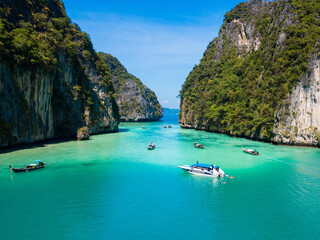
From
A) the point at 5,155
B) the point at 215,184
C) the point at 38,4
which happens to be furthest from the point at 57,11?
the point at 215,184

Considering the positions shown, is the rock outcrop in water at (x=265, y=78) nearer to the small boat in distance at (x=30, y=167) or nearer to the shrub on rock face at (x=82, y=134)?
the shrub on rock face at (x=82, y=134)

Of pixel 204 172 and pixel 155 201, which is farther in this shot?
pixel 204 172

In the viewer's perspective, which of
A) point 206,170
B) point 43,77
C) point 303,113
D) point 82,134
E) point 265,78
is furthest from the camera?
point 265,78

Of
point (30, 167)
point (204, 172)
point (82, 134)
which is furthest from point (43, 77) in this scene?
point (204, 172)

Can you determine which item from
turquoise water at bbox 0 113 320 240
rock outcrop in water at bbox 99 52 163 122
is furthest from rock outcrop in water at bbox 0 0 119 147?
rock outcrop in water at bbox 99 52 163 122

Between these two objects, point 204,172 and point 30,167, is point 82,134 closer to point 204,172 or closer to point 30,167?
point 30,167

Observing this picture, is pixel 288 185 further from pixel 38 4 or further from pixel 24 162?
pixel 38 4
